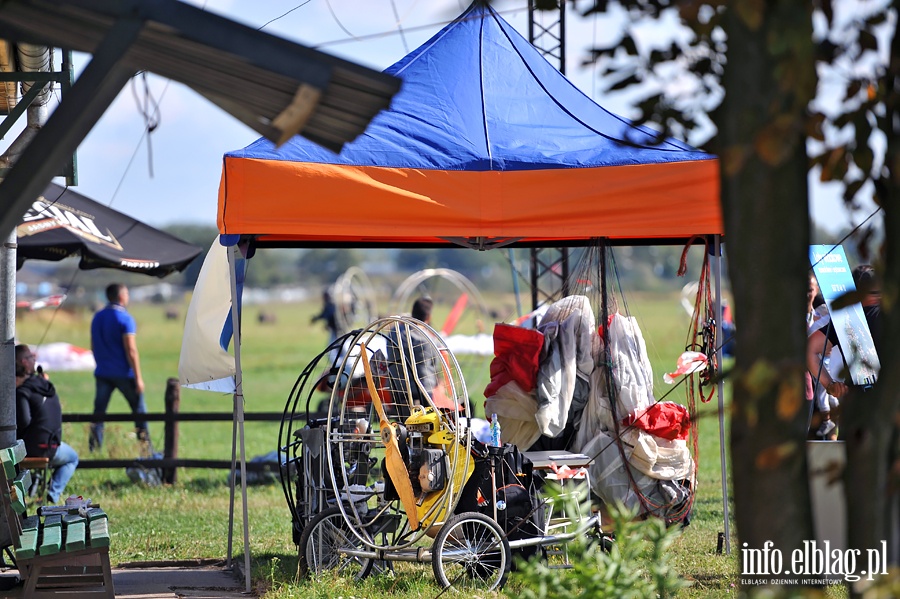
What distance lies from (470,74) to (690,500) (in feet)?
10.1

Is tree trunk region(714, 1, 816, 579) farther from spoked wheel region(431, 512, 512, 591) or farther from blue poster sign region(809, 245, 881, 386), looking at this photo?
blue poster sign region(809, 245, 881, 386)

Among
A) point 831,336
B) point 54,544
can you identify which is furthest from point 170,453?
point 831,336

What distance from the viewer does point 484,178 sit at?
214 inches

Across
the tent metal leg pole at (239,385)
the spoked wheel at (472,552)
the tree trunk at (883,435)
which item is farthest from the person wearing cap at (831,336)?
the tree trunk at (883,435)

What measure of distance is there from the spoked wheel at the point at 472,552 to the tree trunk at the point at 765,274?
3.23m

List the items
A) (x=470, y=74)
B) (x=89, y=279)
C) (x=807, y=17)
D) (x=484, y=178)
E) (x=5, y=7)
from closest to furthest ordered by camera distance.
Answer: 1. (x=807, y=17)
2. (x=5, y=7)
3. (x=484, y=178)
4. (x=470, y=74)
5. (x=89, y=279)

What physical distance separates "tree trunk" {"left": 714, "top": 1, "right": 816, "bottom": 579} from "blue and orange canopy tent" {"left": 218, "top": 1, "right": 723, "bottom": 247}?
3043 mm

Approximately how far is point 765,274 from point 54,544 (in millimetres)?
4087

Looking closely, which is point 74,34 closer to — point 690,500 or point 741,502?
point 741,502

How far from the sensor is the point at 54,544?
497 centimetres

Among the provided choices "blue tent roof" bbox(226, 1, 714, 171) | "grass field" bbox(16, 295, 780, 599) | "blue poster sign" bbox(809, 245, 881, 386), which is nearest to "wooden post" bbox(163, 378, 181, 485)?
"grass field" bbox(16, 295, 780, 599)

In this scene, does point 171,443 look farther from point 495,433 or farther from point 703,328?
point 703,328

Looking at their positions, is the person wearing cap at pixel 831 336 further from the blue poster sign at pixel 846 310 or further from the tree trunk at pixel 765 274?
the tree trunk at pixel 765 274

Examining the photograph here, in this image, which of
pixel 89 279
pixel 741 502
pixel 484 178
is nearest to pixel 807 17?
pixel 741 502
